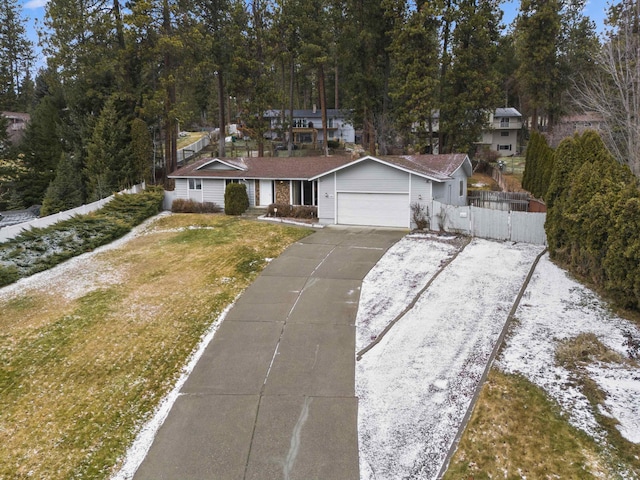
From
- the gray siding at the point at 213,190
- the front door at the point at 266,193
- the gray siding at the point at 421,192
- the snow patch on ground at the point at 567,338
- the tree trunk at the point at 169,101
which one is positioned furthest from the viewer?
the tree trunk at the point at 169,101

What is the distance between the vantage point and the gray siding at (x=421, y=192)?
22.2m

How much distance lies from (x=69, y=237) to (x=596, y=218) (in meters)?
20.7

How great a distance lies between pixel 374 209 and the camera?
23.6m

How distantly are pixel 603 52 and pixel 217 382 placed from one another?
2261cm

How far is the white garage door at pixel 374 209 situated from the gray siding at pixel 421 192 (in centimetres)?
40

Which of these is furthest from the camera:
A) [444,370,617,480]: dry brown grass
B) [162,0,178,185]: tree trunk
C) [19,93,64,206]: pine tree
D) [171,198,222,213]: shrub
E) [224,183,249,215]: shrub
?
[19,93,64,206]: pine tree

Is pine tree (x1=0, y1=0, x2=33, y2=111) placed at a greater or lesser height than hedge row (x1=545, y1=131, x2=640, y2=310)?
greater

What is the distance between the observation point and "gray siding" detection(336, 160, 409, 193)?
893 inches

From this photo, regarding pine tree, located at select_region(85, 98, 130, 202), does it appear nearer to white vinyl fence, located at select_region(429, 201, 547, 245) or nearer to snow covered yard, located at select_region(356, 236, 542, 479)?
white vinyl fence, located at select_region(429, 201, 547, 245)

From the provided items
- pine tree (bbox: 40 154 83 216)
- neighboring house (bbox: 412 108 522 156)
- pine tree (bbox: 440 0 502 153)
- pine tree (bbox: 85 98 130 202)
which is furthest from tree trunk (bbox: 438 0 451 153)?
pine tree (bbox: 40 154 83 216)

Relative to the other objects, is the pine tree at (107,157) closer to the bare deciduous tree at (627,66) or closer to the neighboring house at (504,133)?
the bare deciduous tree at (627,66)

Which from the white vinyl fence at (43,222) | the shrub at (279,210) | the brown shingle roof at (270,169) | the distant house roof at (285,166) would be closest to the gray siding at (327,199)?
the distant house roof at (285,166)

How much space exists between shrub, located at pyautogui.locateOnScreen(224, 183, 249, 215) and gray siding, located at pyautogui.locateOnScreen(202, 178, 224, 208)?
1622 mm

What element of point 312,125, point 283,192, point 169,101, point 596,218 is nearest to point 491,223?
point 596,218
